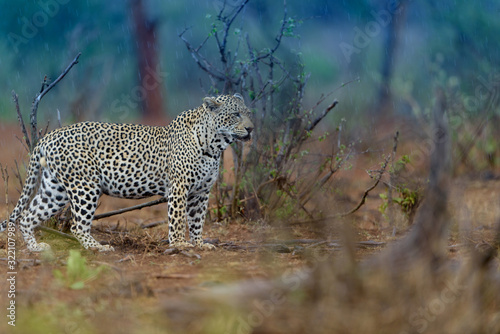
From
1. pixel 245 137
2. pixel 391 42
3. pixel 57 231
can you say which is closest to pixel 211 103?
pixel 245 137

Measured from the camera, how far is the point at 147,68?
26.2 m

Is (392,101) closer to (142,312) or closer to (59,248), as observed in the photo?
(59,248)

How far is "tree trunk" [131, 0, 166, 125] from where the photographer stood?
25656 millimetres

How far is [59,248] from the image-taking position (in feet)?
26.7

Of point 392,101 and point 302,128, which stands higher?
point 392,101

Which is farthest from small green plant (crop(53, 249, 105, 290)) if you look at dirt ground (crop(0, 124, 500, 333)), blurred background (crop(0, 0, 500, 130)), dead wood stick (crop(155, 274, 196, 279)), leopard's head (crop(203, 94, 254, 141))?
blurred background (crop(0, 0, 500, 130))

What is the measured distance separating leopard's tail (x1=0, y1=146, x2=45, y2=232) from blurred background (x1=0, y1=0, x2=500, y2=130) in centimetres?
1557

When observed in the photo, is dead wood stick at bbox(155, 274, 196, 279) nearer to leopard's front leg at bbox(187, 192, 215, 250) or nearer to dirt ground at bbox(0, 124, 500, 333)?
dirt ground at bbox(0, 124, 500, 333)

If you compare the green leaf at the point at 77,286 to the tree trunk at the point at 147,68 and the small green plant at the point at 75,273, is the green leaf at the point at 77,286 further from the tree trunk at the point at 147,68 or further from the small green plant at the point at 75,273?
the tree trunk at the point at 147,68

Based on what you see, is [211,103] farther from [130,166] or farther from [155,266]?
[155,266]

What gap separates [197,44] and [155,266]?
2130 cm

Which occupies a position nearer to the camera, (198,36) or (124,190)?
(124,190)

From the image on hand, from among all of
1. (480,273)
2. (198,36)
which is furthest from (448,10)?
(480,273)

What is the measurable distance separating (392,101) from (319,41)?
773cm
